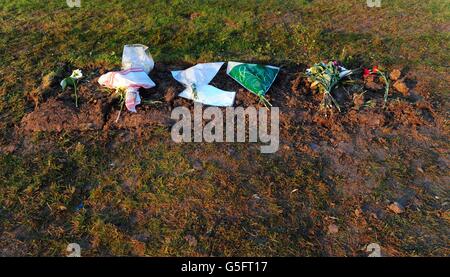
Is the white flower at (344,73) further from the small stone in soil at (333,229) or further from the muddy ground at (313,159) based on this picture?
the small stone in soil at (333,229)

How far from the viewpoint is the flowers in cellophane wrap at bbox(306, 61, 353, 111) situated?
4.14 meters

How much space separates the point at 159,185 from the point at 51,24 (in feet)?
9.98

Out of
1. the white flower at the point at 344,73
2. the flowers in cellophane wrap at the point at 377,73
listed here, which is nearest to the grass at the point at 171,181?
the flowers in cellophane wrap at the point at 377,73

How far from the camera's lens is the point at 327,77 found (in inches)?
169

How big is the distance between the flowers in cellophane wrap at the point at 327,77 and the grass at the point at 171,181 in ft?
1.07

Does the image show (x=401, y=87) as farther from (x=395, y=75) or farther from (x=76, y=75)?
(x=76, y=75)

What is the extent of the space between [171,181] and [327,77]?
6.35ft

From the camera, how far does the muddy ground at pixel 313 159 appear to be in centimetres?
307

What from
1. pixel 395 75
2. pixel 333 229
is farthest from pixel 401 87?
pixel 333 229

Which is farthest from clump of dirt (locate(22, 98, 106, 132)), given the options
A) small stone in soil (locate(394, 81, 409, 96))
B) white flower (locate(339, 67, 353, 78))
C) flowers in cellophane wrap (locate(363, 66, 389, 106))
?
small stone in soil (locate(394, 81, 409, 96))

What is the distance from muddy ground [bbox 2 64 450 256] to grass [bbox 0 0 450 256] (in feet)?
0.05

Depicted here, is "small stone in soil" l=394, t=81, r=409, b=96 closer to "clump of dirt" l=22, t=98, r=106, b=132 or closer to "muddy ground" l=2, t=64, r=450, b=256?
"muddy ground" l=2, t=64, r=450, b=256

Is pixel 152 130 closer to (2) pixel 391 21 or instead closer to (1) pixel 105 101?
(1) pixel 105 101
